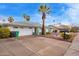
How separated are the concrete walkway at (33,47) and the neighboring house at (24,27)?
0.13 metres

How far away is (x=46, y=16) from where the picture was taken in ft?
12.4

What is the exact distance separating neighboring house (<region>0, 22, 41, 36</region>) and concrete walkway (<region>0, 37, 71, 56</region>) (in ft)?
0.42

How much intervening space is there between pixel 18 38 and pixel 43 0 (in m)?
0.94

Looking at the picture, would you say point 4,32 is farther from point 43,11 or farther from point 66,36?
point 66,36

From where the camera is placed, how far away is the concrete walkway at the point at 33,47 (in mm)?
3732

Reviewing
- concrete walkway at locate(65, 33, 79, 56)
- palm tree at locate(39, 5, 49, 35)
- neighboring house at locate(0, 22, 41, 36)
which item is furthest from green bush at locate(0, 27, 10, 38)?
concrete walkway at locate(65, 33, 79, 56)

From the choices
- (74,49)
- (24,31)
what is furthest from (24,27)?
(74,49)

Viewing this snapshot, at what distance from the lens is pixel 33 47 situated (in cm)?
378

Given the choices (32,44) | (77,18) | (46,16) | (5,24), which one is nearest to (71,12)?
(77,18)

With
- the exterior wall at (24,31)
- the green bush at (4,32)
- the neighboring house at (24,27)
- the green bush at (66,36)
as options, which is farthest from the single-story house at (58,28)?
the green bush at (4,32)

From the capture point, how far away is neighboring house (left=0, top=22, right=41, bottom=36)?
12.5 feet

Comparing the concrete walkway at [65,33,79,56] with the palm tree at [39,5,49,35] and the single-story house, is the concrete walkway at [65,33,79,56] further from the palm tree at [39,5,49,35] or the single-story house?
the palm tree at [39,5,49,35]

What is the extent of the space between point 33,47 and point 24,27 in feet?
1.51

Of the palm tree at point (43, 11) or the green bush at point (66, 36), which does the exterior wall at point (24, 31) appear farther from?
the green bush at point (66, 36)
